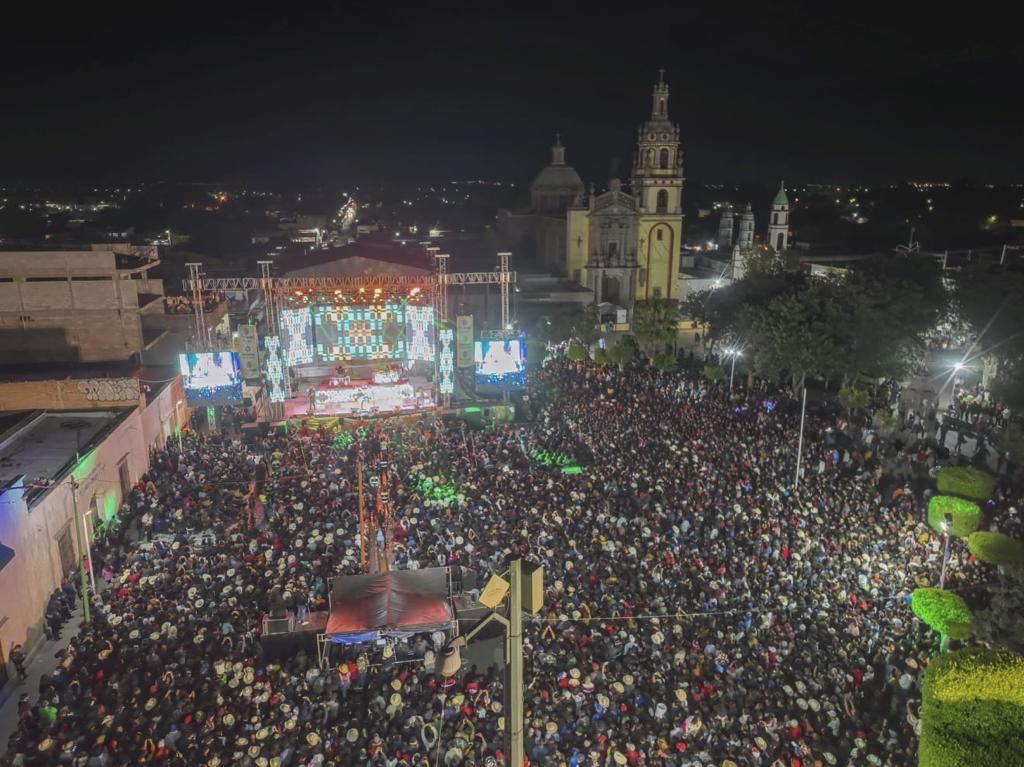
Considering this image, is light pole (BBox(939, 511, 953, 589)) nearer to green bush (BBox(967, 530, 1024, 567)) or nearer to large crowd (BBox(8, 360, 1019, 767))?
large crowd (BBox(8, 360, 1019, 767))

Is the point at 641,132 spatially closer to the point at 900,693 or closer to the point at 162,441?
the point at 162,441

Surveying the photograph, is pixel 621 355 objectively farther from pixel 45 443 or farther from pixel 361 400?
pixel 45 443

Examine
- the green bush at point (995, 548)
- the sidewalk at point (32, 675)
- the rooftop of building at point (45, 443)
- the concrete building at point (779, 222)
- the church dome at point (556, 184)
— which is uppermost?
the church dome at point (556, 184)

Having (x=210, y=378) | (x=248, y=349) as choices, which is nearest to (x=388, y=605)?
(x=210, y=378)

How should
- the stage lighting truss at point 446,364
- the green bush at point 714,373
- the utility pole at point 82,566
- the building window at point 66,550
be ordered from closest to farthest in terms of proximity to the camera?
the utility pole at point 82,566
the building window at point 66,550
the green bush at point 714,373
the stage lighting truss at point 446,364

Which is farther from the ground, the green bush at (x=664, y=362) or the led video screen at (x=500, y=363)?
the led video screen at (x=500, y=363)

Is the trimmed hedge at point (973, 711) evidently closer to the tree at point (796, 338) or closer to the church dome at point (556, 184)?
the tree at point (796, 338)

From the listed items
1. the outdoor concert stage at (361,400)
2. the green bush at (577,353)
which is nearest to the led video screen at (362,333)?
the outdoor concert stage at (361,400)
